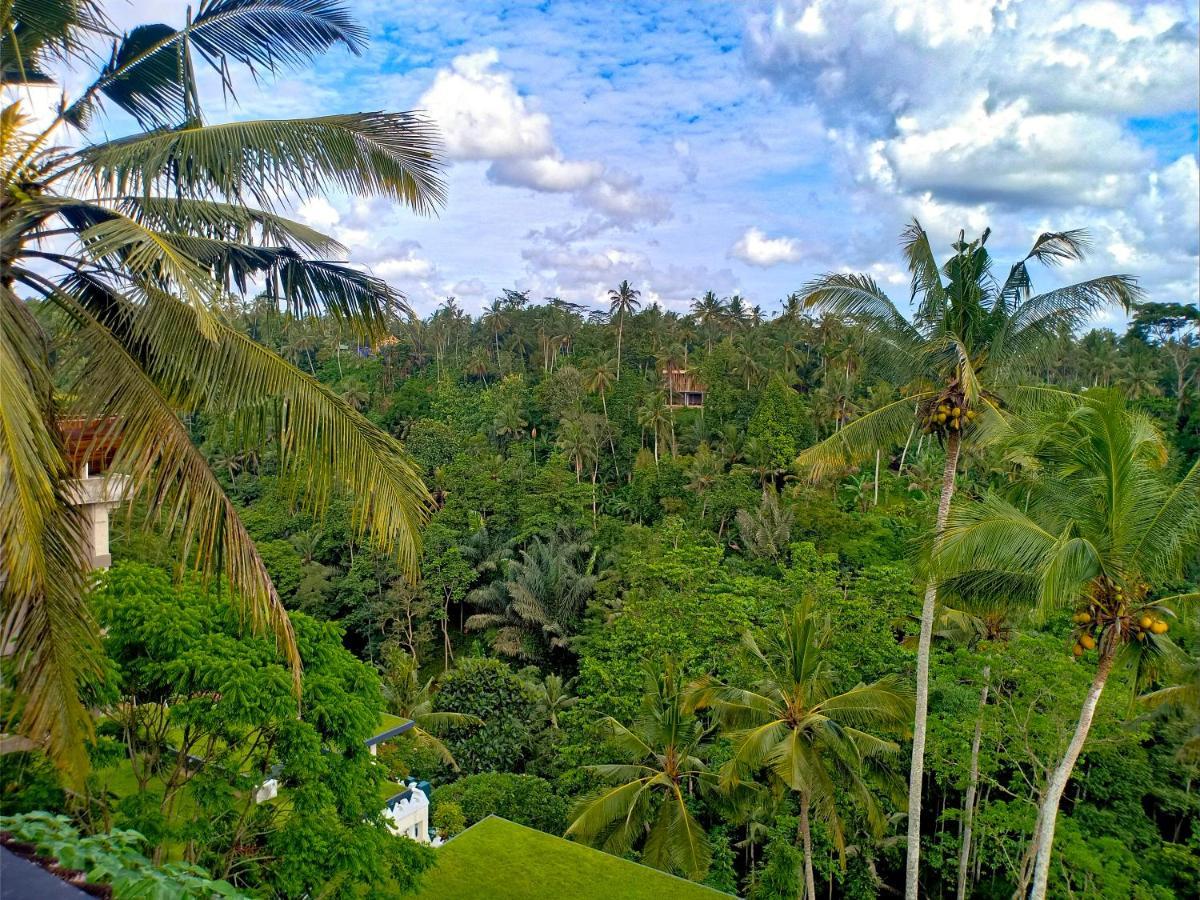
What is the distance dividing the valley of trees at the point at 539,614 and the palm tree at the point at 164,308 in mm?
21

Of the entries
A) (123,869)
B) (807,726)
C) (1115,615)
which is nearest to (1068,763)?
(1115,615)

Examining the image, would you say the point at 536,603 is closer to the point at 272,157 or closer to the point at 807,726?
the point at 807,726

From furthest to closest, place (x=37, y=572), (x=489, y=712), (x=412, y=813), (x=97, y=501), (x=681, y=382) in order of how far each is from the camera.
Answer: (x=681, y=382), (x=489, y=712), (x=412, y=813), (x=97, y=501), (x=37, y=572)

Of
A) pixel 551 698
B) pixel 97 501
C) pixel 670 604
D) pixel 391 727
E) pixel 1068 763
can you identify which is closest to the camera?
pixel 97 501

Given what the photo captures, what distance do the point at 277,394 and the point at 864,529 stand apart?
2377 cm

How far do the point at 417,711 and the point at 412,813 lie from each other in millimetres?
9155

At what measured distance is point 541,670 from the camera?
2788 centimetres

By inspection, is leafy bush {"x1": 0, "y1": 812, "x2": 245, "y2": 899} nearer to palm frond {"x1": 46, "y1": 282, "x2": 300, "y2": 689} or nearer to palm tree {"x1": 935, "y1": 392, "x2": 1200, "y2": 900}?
palm frond {"x1": 46, "y1": 282, "x2": 300, "y2": 689}

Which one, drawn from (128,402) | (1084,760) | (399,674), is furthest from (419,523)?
(399,674)

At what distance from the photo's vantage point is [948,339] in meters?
9.99

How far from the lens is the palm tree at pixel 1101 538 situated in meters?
7.26

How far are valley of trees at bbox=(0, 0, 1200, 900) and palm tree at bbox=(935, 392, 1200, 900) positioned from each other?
3cm

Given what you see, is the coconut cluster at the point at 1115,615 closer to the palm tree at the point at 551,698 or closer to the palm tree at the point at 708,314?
the palm tree at the point at 551,698

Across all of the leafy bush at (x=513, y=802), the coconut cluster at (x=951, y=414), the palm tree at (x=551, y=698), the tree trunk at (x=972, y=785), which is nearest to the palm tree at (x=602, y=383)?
the palm tree at (x=551, y=698)
